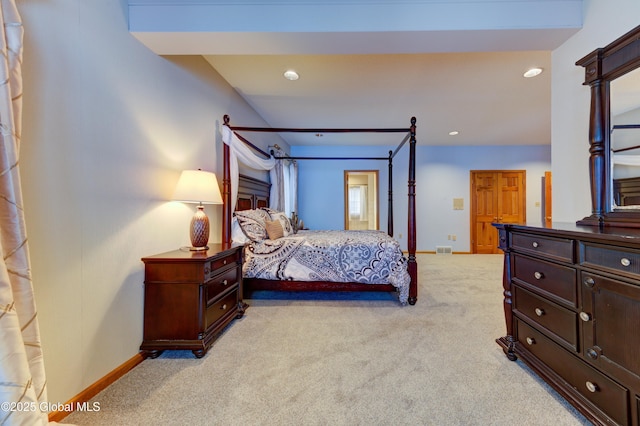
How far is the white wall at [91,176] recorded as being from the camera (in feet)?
3.86

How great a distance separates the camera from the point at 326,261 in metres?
2.76

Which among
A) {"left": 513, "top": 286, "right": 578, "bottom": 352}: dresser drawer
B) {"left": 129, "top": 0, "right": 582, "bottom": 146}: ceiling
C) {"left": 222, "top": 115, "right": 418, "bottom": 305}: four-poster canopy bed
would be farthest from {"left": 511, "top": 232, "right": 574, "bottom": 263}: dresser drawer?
{"left": 129, "top": 0, "right": 582, "bottom": 146}: ceiling

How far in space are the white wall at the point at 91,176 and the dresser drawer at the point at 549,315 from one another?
8.38ft

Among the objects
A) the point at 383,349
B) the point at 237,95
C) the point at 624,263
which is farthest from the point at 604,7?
the point at 237,95

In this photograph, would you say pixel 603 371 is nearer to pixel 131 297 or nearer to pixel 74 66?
pixel 131 297

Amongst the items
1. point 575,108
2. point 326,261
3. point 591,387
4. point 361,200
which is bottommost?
point 591,387

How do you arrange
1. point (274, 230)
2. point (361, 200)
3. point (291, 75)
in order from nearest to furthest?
point (291, 75)
point (274, 230)
point (361, 200)

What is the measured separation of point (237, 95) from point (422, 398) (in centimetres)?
355

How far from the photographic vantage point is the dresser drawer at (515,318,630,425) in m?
1.04

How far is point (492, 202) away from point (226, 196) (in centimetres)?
592

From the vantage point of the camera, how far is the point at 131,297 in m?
1.68


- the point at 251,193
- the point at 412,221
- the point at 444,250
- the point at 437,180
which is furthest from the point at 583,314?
the point at 437,180

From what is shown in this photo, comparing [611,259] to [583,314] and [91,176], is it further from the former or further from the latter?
[91,176]

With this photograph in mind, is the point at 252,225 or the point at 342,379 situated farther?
the point at 252,225
